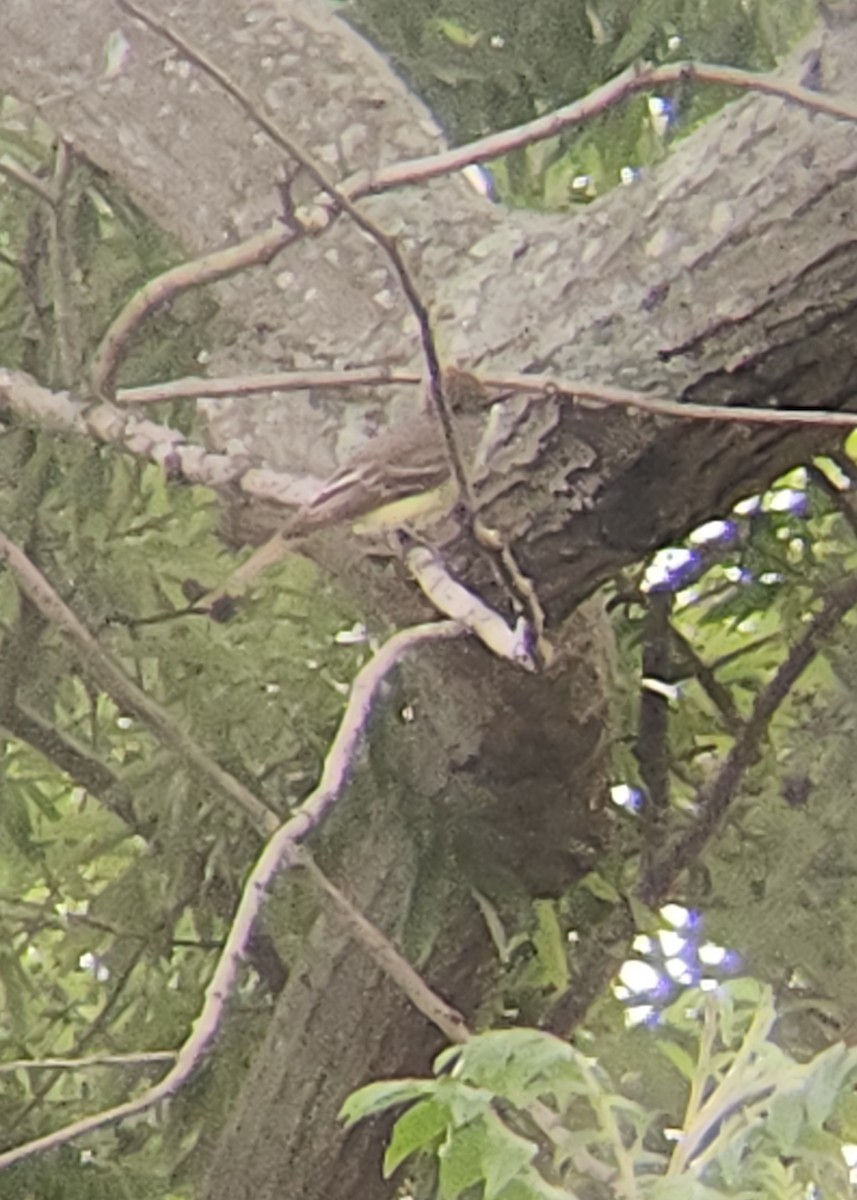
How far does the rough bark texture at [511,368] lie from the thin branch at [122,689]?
0.05m

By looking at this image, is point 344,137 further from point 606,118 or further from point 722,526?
point 722,526

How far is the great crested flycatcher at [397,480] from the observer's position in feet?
1.96

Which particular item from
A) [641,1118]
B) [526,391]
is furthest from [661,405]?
[641,1118]

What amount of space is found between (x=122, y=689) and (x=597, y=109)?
0.31 meters

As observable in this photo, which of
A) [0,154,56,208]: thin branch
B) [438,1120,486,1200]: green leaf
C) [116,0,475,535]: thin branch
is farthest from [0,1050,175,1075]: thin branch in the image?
[0,154,56,208]: thin branch

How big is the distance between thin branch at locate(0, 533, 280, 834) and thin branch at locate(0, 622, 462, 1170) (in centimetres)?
1

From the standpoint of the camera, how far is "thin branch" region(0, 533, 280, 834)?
0.61 meters

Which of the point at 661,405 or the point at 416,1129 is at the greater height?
the point at 661,405

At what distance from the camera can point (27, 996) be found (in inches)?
24.5

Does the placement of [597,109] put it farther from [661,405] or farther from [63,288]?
[63,288]

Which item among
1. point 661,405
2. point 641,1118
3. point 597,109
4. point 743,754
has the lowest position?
point 641,1118

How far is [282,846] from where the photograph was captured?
1.99ft

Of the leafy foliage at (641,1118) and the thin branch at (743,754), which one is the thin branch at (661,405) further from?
the leafy foliage at (641,1118)

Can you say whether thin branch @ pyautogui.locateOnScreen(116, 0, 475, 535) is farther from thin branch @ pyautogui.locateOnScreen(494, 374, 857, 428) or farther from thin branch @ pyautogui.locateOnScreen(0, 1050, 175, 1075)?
thin branch @ pyautogui.locateOnScreen(0, 1050, 175, 1075)
